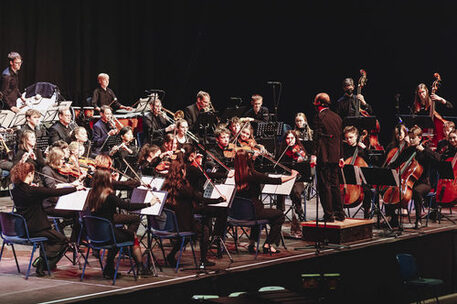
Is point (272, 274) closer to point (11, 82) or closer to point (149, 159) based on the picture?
point (149, 159)

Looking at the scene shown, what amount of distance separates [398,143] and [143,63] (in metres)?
7.01

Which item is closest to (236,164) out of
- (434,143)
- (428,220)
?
(428,220)

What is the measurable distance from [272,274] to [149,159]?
2.15m

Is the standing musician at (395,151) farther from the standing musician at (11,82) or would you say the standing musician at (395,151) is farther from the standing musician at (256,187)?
the standing musician at (11,82)

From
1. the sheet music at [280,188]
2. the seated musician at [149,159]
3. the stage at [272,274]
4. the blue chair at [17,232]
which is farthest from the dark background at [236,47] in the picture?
the blue chair at [17,232]

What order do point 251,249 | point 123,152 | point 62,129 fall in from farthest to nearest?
point 62,129, point 123,152, point 251,249

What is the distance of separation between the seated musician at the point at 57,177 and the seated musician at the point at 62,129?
171 cm

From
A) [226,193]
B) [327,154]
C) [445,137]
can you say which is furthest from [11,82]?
[445,137]

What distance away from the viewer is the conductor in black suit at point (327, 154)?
8.51 metres

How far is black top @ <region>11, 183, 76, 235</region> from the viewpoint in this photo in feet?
22.7

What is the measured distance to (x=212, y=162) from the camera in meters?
9.34

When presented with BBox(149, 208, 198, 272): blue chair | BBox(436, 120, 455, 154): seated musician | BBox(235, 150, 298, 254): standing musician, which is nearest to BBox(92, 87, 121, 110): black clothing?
BBox(235, 150, 298, 254): standing musician

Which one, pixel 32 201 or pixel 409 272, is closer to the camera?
pixel 32 201

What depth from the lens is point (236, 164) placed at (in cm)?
802
